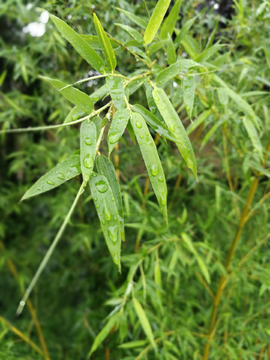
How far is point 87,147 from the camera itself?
34 cm

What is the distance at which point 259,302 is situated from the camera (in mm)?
1005

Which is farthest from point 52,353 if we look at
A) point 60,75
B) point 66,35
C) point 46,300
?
point 66,35

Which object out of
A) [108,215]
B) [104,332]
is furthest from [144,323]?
[108,215]

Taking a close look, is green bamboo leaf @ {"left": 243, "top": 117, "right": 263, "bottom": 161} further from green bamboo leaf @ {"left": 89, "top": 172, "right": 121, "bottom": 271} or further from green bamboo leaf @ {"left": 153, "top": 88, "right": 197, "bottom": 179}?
green bamboo leaf @ {"left": 89, "top": 172, "right": 121, "bottom": 271}

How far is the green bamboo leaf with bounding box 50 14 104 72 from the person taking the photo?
343 millimetres

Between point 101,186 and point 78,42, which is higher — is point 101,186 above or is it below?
below

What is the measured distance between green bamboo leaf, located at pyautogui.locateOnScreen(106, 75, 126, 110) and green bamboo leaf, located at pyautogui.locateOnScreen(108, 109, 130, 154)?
0.5 inches

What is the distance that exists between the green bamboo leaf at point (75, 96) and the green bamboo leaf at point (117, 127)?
0.05 m

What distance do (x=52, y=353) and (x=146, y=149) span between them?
131cm

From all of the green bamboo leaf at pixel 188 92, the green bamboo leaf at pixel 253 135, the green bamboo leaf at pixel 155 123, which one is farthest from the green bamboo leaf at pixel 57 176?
the green bamboo leaf at pixel 253 135

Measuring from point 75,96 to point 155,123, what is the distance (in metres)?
0.11

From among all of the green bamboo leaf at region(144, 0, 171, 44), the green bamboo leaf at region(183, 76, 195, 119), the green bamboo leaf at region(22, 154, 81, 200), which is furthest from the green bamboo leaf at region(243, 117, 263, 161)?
the green bamboo leaf at region(22, 154, 81, 200)

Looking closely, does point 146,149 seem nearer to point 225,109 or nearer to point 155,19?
point 155,19

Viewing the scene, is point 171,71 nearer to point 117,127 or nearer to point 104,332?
point 117,127
